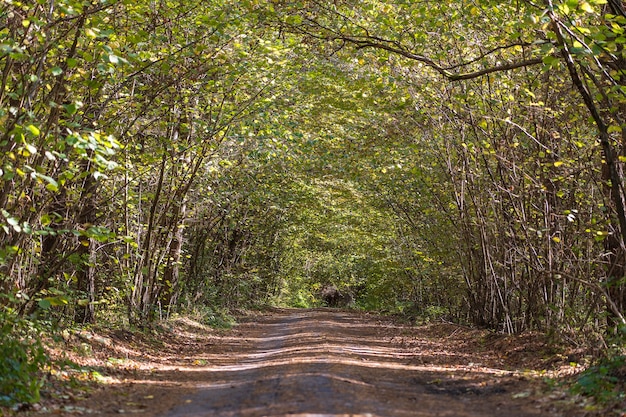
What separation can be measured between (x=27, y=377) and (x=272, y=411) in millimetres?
2599

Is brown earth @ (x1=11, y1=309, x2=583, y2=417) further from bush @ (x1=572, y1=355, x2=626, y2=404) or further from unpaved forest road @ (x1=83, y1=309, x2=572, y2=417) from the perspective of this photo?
bush @ (x1=572, y1=355, x2=626, y2=404)

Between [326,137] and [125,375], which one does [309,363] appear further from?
[326,137]

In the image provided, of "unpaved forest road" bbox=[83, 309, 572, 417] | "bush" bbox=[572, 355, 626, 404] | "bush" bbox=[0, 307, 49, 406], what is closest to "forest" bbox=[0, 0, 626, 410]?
"bush" bbox=[0, 307, 49, 406]

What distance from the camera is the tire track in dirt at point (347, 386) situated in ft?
21.9

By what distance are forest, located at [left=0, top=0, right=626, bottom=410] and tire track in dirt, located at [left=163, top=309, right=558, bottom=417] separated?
1.71 m

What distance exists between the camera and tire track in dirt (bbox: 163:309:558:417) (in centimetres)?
668

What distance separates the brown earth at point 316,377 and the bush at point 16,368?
233mm

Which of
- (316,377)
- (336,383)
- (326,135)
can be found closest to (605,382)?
(336,383)

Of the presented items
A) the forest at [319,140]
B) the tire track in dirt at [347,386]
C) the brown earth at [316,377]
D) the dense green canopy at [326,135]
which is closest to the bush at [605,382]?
the brown earth at [316,377]

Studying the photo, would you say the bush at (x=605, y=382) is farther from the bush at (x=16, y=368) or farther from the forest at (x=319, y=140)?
the bush at (x=16, y=368)

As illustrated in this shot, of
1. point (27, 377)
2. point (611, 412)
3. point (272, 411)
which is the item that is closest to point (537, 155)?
point (611, 412)

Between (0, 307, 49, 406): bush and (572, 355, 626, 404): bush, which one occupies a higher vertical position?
(0, 307, 49, 406): bush

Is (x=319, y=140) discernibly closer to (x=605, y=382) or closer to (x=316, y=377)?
(x=316, y=377)

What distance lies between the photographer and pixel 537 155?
451 inches
